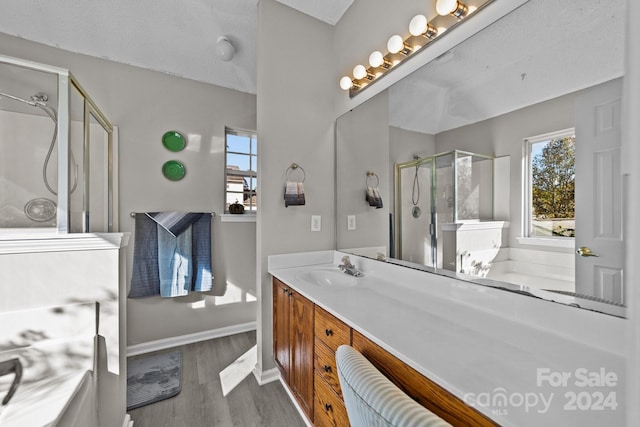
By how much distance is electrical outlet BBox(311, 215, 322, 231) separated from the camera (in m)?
2.02

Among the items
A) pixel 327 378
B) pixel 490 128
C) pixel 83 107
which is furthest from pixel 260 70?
pixel 327 378

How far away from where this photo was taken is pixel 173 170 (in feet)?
7.99

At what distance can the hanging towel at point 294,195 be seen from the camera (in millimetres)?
1860

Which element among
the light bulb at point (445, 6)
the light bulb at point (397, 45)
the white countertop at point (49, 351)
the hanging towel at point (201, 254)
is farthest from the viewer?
the hanging towel at point (201, 254)

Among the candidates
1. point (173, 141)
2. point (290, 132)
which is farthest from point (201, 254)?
point (290, 132)

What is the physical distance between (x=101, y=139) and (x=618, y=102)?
2.75 m

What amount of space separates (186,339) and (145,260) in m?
0.87

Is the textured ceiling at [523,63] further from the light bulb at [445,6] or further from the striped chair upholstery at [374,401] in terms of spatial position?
the striped chair upholstery at [374,401]

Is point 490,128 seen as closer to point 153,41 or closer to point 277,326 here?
point 277,326

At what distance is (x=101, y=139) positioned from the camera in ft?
6.21

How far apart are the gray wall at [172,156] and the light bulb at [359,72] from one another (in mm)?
1455

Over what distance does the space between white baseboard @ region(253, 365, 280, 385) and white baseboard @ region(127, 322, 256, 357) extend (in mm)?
835

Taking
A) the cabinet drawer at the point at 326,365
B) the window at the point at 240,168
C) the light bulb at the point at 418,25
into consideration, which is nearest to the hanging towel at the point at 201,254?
the window at the point at 240,168

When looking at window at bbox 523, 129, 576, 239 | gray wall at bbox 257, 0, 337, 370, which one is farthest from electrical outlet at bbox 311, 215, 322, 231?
window at bbox 523, 129, 576, 239
